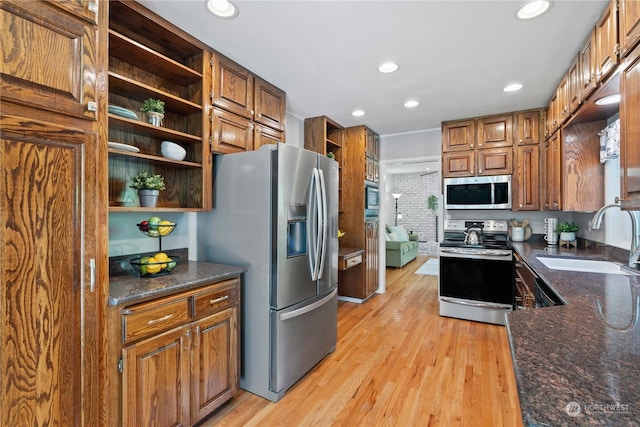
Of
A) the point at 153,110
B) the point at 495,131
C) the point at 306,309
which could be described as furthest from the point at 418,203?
the point at 153,110

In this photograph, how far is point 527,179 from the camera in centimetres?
365

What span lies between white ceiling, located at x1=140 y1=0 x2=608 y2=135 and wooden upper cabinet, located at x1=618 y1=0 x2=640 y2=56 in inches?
10.0

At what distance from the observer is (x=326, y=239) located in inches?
102

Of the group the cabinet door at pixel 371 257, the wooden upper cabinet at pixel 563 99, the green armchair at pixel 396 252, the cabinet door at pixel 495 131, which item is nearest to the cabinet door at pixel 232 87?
the cabinet door at pixel 371 257

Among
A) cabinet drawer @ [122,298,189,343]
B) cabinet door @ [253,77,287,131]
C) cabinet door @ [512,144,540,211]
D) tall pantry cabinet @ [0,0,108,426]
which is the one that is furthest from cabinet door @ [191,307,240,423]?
cabinet door @ [512,144,540,211]

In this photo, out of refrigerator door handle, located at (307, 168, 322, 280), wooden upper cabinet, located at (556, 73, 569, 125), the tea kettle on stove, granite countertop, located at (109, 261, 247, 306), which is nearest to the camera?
granite countertop, located at (109, 261, 247, 306)

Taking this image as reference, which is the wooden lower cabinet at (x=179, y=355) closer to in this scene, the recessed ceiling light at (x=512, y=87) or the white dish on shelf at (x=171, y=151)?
the white dish on shelf at (x=171, y=151)

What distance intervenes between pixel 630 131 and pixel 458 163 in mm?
2574

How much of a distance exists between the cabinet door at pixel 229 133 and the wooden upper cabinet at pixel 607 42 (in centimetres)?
239

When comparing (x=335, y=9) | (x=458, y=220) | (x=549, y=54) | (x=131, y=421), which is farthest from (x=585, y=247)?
(x=131, y=421)

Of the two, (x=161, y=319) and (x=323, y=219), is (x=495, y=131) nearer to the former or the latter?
(x=323, y=219)

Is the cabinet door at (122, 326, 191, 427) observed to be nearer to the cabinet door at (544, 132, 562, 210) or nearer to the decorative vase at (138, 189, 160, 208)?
the decorative vase at (138, 189, 160, 208)

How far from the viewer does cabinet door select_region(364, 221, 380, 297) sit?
4352 mm

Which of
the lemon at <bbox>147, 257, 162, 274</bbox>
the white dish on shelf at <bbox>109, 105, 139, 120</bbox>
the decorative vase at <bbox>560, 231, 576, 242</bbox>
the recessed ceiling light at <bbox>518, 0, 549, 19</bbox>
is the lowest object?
the lemon at <bbox>147, 257, 162, 274</bbox>
